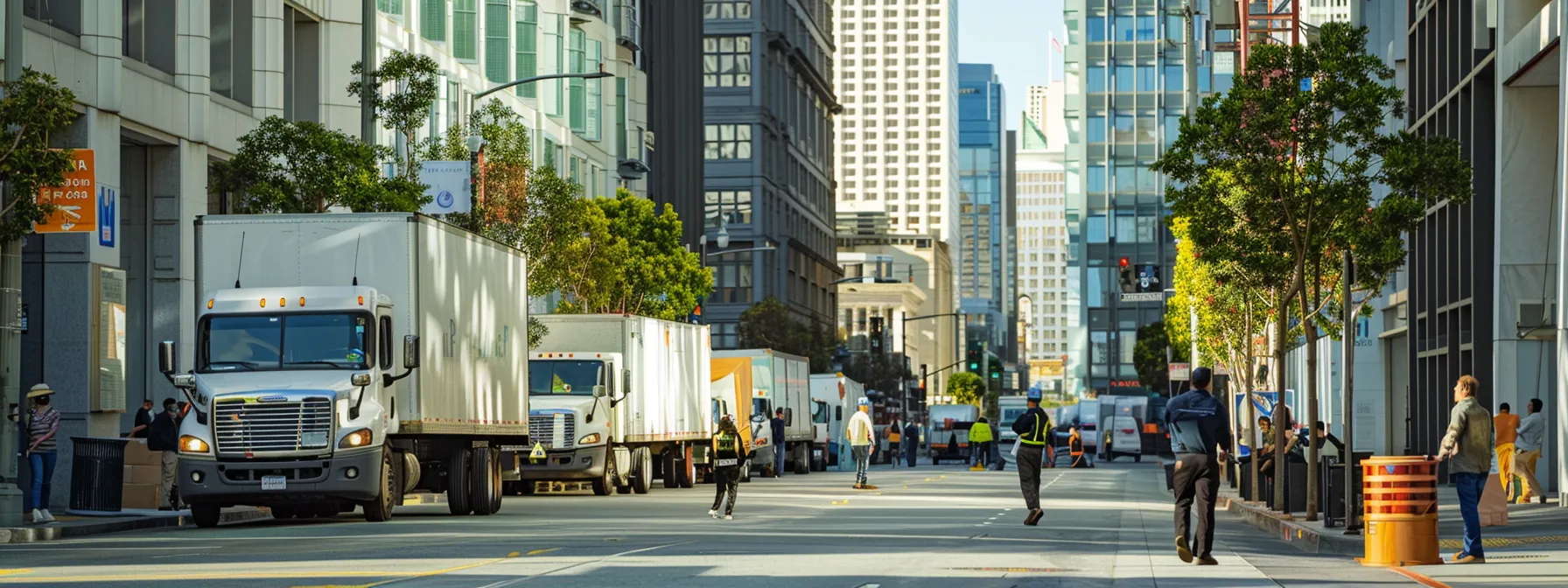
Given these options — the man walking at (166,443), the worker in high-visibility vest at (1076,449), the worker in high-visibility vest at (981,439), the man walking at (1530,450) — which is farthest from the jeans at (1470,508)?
the worker in high-visibility vest at (1076,449)

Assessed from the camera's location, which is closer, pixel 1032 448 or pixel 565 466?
pixel 1032 448

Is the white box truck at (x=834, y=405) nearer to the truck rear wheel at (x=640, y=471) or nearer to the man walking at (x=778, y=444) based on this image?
the man walking at (x=778, y=444)

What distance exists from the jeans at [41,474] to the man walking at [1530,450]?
19.0 meters

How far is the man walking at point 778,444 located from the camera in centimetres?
5541

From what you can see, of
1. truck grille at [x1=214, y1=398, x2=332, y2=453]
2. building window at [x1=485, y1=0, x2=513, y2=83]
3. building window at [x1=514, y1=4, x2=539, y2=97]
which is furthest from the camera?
building window at [x1=514, y1=4, x2=539, y2=97]

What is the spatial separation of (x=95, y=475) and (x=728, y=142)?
9432 cm

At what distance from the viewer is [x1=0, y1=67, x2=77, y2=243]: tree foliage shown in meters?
24.1

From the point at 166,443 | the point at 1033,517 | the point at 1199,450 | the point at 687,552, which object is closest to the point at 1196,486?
the point at 1199,450

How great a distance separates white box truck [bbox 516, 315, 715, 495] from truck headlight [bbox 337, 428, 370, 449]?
8.13m

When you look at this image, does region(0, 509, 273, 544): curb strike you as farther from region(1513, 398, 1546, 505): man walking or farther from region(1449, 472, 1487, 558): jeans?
region(1513, 398, 1546, 505): man walking

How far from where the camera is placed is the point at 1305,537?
24.1 m

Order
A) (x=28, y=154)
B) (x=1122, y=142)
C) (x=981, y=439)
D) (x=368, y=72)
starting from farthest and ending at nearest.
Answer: (x=1122, y=142) < (x=981, y=439) < (x=368, y=72) < (x=28, y=154)

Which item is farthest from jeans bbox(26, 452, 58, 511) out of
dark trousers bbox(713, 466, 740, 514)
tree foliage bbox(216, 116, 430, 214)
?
dark trousers bbox(713, 466, 740, 514)

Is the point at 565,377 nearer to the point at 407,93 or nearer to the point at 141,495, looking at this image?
the point at 407,93
